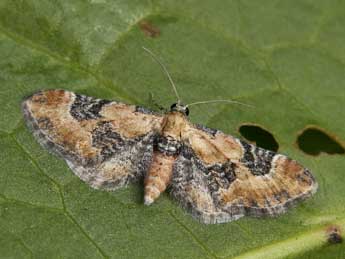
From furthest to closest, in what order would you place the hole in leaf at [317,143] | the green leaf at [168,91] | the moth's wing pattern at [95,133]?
the hole in leaf at [317,143] < the moth's wing pattern at [95,133] < the green leaf at [168,91]

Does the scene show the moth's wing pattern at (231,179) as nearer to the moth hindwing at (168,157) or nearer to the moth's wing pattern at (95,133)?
the moth hindwing at (168,157)

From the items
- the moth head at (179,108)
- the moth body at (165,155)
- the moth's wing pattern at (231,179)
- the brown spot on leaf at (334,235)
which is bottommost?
the brown spot on leaf at (334,235)

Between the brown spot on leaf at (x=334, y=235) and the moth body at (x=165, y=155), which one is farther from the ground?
the moth body at (x=165, y=155)

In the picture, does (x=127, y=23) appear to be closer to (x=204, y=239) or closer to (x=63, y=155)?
(x=63, y=155)

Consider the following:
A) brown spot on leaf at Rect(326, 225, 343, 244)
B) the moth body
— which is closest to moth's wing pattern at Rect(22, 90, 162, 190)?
the moth body

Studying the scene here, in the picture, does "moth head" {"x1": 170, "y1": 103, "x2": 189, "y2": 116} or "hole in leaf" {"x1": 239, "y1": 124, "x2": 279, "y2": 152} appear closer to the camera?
"moth head" {"x1": 170, "y1": 103, "x2": 189, "y2": 116}

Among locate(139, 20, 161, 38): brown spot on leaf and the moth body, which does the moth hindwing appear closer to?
the moth body

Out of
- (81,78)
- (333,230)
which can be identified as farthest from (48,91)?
(333,230)

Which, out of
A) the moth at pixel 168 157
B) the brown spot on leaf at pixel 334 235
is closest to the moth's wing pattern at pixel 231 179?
the moth at pixel 168 157
